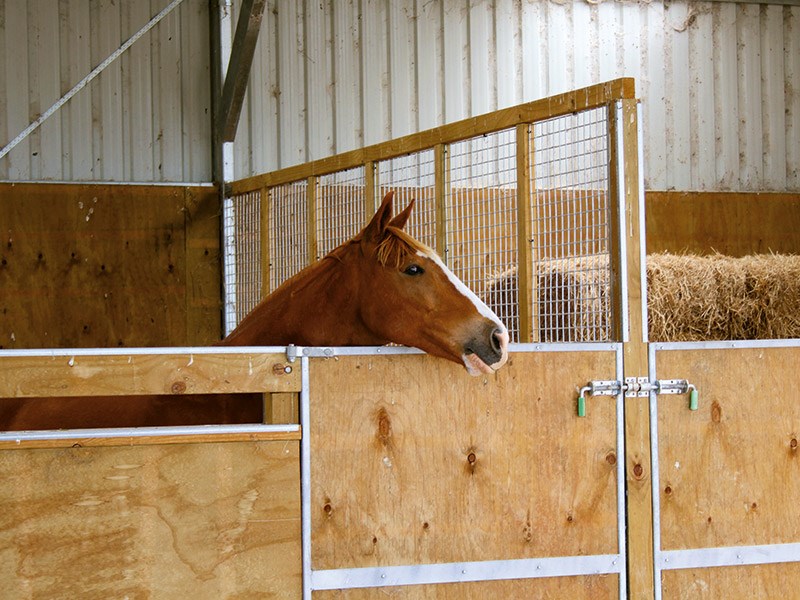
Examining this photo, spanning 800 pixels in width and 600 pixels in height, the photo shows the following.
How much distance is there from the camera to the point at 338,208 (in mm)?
4887

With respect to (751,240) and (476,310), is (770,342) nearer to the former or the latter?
(476,310)

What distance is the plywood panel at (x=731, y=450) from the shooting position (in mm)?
2947

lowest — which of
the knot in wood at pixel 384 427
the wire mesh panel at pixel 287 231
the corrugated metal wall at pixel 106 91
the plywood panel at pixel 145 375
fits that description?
the knot in wood at pixel 384 427

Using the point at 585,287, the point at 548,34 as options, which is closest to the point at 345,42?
the point at 548,34

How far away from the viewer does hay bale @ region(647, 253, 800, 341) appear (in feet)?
14.3

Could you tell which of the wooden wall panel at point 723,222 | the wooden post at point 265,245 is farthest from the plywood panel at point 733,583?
the wooden wall panel at point 723,222

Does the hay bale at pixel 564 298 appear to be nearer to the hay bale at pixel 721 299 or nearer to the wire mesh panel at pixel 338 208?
the hay bale at pixel 721 299

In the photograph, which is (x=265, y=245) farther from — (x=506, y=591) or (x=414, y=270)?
(x=506, y=591)

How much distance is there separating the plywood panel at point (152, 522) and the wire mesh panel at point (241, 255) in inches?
133

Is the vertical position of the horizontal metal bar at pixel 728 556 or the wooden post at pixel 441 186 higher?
the wooden post at pixel 441 186

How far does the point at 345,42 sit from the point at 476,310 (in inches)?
189

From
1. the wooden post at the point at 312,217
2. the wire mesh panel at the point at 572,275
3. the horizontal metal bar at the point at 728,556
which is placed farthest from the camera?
the wooden post at the point at 312,217

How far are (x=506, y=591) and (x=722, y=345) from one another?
940mm

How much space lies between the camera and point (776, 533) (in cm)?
304
